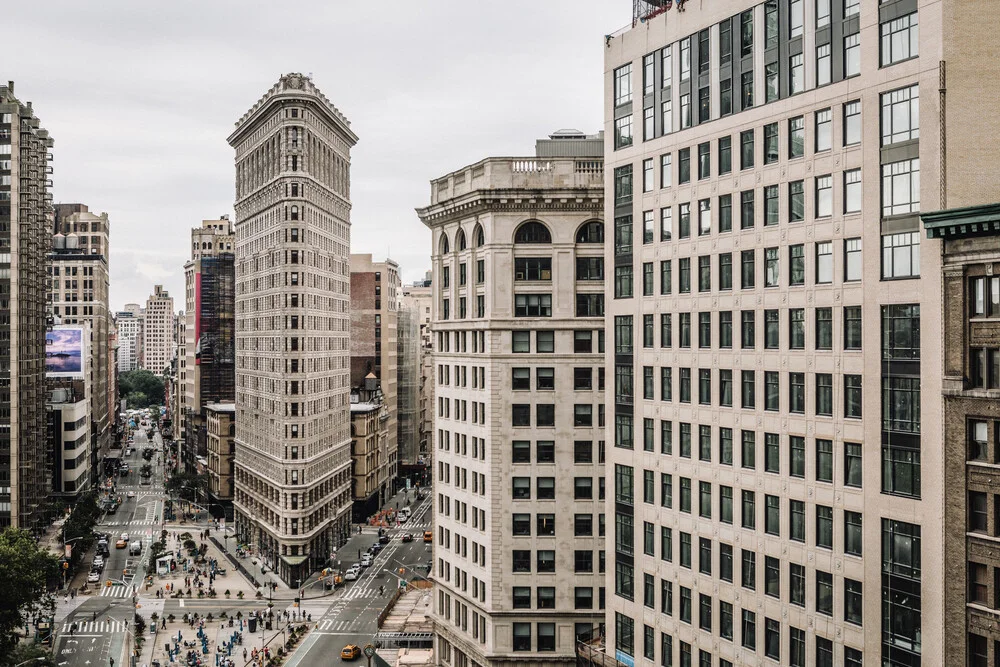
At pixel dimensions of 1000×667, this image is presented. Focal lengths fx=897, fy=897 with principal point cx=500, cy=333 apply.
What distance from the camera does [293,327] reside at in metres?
133

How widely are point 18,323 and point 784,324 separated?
121949 mm

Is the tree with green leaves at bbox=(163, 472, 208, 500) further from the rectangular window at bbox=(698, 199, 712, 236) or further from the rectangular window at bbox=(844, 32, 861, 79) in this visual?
the rectangular window at bbox=(844, 32, 861, 79)

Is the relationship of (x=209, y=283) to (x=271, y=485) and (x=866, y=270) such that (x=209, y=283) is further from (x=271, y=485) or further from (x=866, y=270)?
(x=866, y=270)

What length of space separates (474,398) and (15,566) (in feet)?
165

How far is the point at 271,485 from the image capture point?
13725cm

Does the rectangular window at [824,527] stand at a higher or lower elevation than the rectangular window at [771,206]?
lower

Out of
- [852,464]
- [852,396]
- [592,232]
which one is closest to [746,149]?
[852,396]

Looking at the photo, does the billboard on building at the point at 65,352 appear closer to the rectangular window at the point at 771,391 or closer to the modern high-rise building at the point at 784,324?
the modern high-rise building at the point at 784,324

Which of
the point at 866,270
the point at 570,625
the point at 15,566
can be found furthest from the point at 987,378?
the point at 15,566

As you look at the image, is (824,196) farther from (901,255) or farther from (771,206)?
(901,255)

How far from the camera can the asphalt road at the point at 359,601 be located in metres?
101

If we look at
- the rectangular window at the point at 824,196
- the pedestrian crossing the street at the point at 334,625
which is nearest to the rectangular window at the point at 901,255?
the rectangular window at the point at 824,196

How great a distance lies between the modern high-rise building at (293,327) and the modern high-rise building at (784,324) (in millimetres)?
75521

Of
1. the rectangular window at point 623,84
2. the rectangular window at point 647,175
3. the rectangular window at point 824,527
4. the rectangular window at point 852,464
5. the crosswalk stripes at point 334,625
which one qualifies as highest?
the rectangular window at point 623,84
